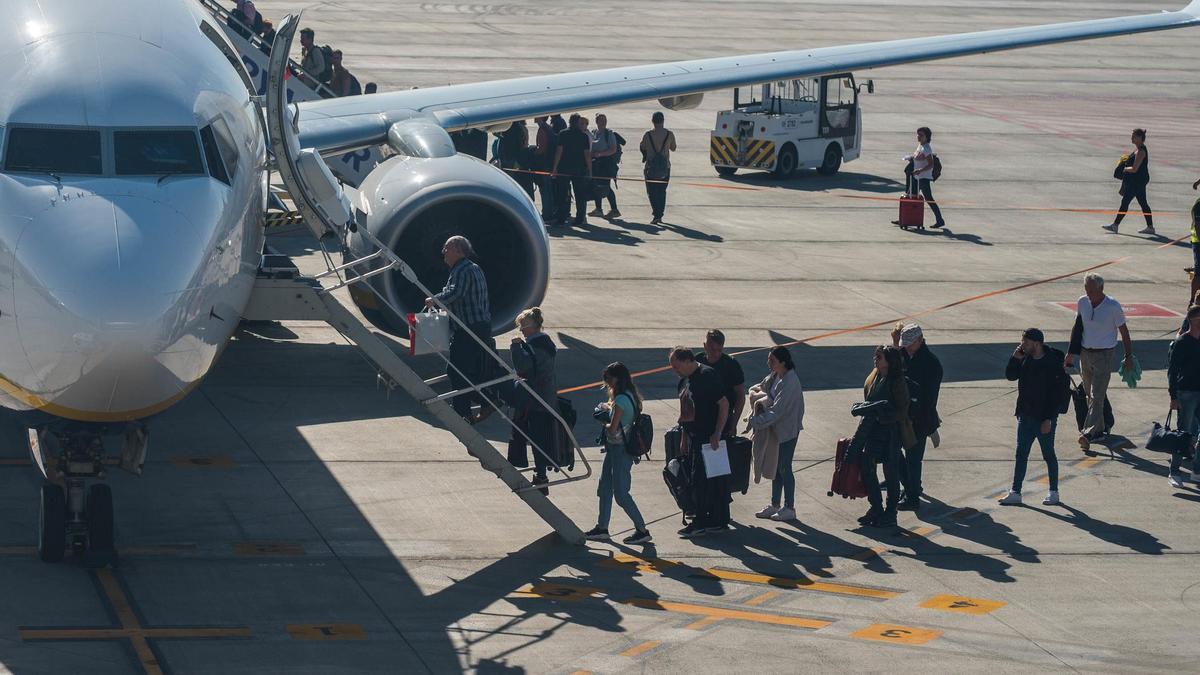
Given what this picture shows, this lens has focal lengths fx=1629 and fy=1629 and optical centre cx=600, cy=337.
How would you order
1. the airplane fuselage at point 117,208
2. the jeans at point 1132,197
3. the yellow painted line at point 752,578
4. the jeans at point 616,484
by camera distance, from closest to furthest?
the airplane fuselage at point 117,208, the yellow painted line at point 752,578, the jeans at point 616,484, the jeans at point 1132,197

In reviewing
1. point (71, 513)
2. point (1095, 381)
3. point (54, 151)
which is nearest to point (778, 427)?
point (1095, 381)

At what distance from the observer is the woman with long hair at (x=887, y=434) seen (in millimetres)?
14469

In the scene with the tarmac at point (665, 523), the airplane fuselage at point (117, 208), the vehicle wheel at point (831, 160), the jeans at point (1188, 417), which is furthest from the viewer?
the vehicle wheel at point (831, 160)

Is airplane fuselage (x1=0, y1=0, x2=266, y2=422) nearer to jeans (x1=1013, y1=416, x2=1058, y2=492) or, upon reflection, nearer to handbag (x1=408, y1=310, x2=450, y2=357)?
handbag (x1=408, y1=310, x2=450, y2=357)

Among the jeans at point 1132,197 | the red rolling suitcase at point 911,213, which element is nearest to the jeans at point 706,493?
the red rolling suitcase at point 911,213

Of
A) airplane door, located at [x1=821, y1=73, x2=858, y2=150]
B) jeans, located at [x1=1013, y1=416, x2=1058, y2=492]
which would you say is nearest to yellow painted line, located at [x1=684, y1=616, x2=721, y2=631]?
jeans, located at [x1=1013, y1=416, x2=1058, y2=492]

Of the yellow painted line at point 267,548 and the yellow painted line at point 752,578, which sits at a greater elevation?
the yellow painted line at point 267,548

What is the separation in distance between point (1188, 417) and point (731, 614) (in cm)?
617

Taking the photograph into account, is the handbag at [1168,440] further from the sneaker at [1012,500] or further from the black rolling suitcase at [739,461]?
the black rolling suitcase at [739,461]

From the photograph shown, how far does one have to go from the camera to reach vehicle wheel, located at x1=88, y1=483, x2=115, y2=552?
1262 cm

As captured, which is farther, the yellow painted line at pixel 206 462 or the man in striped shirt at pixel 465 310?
the man in striped shirt at pixel 465 310

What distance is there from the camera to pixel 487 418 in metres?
17.5

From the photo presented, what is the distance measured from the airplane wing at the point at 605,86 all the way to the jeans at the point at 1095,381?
7329 millimetres

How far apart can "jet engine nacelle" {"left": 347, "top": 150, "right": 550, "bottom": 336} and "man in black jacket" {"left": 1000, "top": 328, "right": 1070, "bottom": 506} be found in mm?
5719
